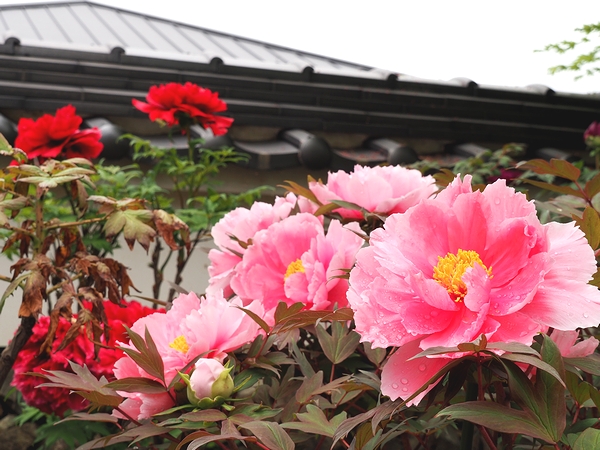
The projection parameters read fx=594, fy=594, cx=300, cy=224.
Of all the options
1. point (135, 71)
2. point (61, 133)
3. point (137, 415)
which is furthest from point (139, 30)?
point (137, 415)

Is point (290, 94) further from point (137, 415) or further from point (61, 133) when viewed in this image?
point (137, 415)

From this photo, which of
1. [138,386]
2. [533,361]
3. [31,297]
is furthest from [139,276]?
[533,361]

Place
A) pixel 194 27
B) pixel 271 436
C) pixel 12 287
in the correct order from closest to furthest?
pixel 271 436
pixel 12 287
pixel 194 27

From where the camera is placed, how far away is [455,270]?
460 mm

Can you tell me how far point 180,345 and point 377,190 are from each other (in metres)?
0.31

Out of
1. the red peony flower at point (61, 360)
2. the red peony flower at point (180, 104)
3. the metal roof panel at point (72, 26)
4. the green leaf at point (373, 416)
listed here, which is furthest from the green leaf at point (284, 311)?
the metal roof panel at point (72, 26)

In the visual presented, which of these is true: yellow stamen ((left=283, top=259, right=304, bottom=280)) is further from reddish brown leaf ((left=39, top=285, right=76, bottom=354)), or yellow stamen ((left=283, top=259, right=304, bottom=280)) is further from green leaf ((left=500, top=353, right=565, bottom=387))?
reddish brown leaf ((left=39, top=285, right=76, bottom=354))

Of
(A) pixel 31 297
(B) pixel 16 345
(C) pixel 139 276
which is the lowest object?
(C) pixel 139 276

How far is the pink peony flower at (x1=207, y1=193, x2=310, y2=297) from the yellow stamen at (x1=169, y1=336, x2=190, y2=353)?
15 cm

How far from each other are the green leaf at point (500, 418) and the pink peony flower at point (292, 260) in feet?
0.84

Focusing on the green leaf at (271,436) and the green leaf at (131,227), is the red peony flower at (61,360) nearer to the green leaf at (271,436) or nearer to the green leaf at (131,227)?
the green leaf at (131,227)

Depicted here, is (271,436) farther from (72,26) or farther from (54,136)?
(72,26)

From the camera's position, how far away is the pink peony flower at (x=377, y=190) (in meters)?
0.75

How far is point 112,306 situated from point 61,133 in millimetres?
470
